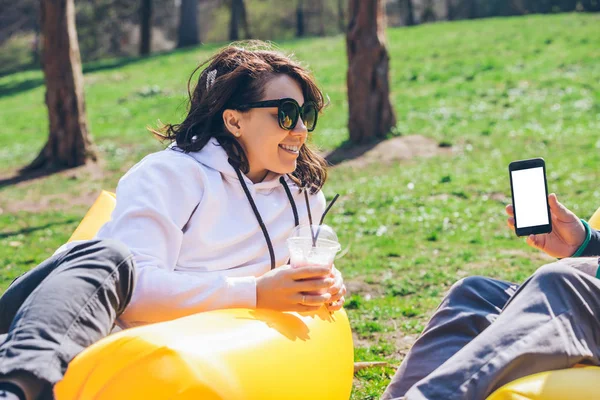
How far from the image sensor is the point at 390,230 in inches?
294

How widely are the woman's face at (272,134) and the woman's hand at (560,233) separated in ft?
3.11

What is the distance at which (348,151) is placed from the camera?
1071 centimetres

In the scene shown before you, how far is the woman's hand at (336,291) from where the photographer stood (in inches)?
128

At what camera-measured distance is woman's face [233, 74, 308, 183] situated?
11.0 ft

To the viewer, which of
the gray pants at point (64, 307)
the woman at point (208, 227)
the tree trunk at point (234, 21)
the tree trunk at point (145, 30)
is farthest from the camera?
the tree trunk at point (234, 21)

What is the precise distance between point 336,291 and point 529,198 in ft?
2.90

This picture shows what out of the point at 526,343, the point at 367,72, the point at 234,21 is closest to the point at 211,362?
the point at 526,343

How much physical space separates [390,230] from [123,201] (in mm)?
4673

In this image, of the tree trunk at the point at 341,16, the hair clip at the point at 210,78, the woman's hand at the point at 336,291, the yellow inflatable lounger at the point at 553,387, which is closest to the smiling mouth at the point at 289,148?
the hair clip at the point at 210,78

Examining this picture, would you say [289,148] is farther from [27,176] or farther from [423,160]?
[27,176]

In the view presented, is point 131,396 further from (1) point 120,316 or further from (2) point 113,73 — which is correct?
(2) point 113,73

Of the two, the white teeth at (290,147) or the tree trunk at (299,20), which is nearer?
the white teeth at (290,147)

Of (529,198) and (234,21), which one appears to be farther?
(234,21)

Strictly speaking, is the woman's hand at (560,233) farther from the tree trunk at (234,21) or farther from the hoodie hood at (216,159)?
the tree trunk at (234,21)
